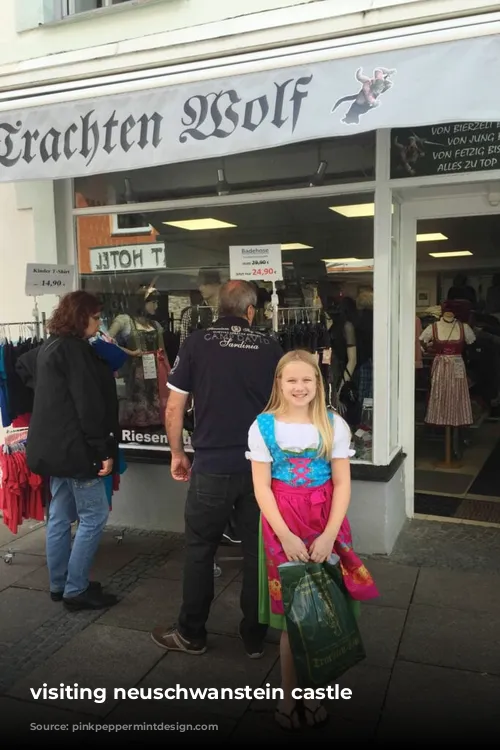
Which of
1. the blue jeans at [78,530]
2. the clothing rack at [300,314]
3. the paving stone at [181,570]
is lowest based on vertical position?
the paving stone at [181,570]

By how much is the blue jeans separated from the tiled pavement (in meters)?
0.19

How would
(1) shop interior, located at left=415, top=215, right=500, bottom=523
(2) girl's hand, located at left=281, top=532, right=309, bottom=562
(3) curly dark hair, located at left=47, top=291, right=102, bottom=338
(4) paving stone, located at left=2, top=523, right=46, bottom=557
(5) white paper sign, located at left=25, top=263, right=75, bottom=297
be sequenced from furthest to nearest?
1. (1) shop interior, located at left=415, top=215, right=500, bottom=523
2. (4) paving stone, located at left=2, top=523, right=46, bottom=557
3. (5) white paper sign, located at left=25, top=263, right=75, bottom=297
4. (3) curly dark hair, located at left=47, top=291, right=102, bottom=338
5. (2) girl's hand, located at left=281, top=532, right=309, bottom=562

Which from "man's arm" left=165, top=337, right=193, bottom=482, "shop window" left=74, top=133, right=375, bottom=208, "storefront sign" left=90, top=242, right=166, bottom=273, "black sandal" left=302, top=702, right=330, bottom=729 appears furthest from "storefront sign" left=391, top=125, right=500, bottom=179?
"black sandal" left=302, top=702, right=330, bottom=729

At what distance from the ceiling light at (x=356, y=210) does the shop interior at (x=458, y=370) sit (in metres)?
0.88

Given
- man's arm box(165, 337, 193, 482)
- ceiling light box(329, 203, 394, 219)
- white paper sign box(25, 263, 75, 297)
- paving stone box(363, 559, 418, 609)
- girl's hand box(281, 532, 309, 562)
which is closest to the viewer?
girl's hand box(281, 532, 309, 562)

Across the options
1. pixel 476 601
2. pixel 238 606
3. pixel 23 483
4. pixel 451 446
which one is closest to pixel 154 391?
pixel 23 483

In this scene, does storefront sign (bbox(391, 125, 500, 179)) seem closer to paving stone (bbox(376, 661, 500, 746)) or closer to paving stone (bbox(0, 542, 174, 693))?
paving stone (bbox(376, 661, 500, 746))

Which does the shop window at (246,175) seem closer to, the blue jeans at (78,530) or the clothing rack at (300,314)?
the clothing rack at (300,314)

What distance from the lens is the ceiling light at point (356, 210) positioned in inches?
179

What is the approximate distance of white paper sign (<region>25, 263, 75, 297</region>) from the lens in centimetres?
466

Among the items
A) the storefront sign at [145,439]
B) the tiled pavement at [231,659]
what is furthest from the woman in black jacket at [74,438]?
the storefront sign at [145,439]

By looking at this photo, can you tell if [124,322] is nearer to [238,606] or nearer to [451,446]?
[238,606]

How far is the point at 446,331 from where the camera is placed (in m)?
6.64

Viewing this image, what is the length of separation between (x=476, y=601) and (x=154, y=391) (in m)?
2.93
